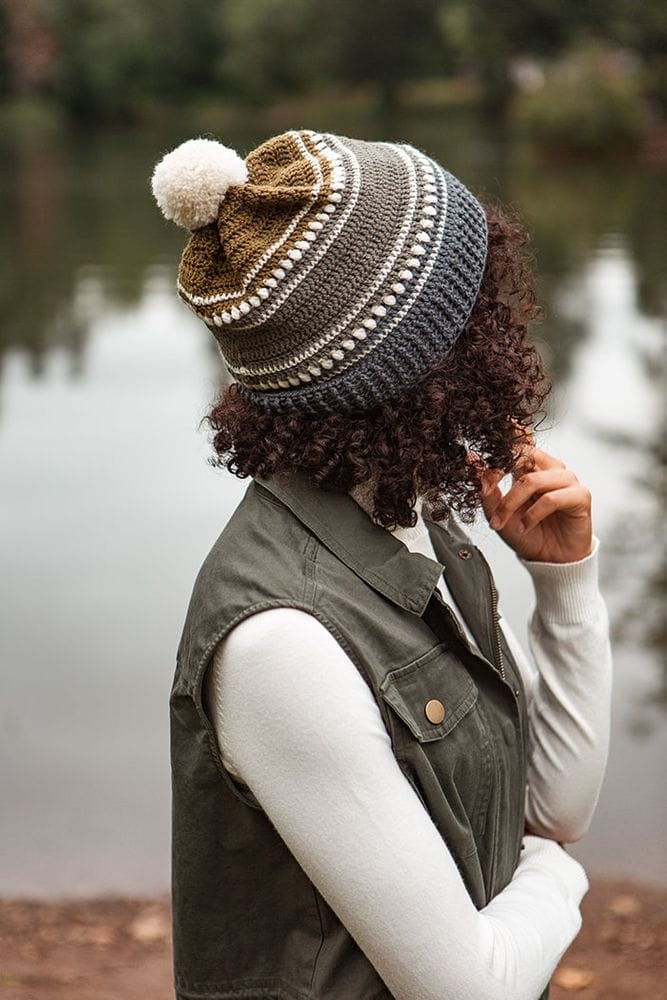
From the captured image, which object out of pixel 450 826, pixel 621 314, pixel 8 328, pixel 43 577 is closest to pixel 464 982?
pixel 450 826

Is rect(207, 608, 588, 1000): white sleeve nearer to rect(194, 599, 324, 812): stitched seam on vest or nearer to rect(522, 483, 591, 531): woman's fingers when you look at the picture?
rect(194, 599, 324, 812): stitched seam on vest

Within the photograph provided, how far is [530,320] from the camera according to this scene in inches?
63.4

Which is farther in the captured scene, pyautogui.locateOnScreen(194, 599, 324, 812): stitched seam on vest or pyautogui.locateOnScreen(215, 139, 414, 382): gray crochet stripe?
pyautogui.locateOnScreen(215, 139, 414, 382): gray crochet stripe

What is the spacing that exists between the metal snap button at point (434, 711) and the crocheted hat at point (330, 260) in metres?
0.34

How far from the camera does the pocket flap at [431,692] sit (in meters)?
1.30

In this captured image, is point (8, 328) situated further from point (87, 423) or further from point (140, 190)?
point (140, 190)

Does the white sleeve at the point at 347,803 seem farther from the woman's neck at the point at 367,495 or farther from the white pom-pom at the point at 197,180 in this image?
the white pom-pom at the point at 197,180

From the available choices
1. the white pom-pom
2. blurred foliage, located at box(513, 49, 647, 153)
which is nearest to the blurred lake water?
the white pom-pom

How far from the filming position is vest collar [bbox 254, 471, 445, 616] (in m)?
1.39

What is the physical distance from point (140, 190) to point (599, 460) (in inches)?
589

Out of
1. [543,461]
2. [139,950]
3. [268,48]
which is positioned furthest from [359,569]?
[268,48]

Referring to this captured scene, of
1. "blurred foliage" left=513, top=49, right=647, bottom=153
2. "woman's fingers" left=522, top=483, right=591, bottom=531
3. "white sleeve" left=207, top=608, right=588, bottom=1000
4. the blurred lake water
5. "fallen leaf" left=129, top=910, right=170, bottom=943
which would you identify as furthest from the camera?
"blurred foliage" left=513, top=49, right=647, bottom=153

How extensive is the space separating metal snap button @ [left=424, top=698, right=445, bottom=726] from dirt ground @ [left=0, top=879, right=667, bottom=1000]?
1795 millimetres

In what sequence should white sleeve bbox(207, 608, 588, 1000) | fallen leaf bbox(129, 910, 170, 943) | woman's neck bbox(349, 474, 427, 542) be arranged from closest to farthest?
1. white sleeve bbox(207, 608, 588, 1000)
2. woman's neck bbox(349, 474, 427, 542)
3. fallen leaf bbox(129, 910, 170, 943)
